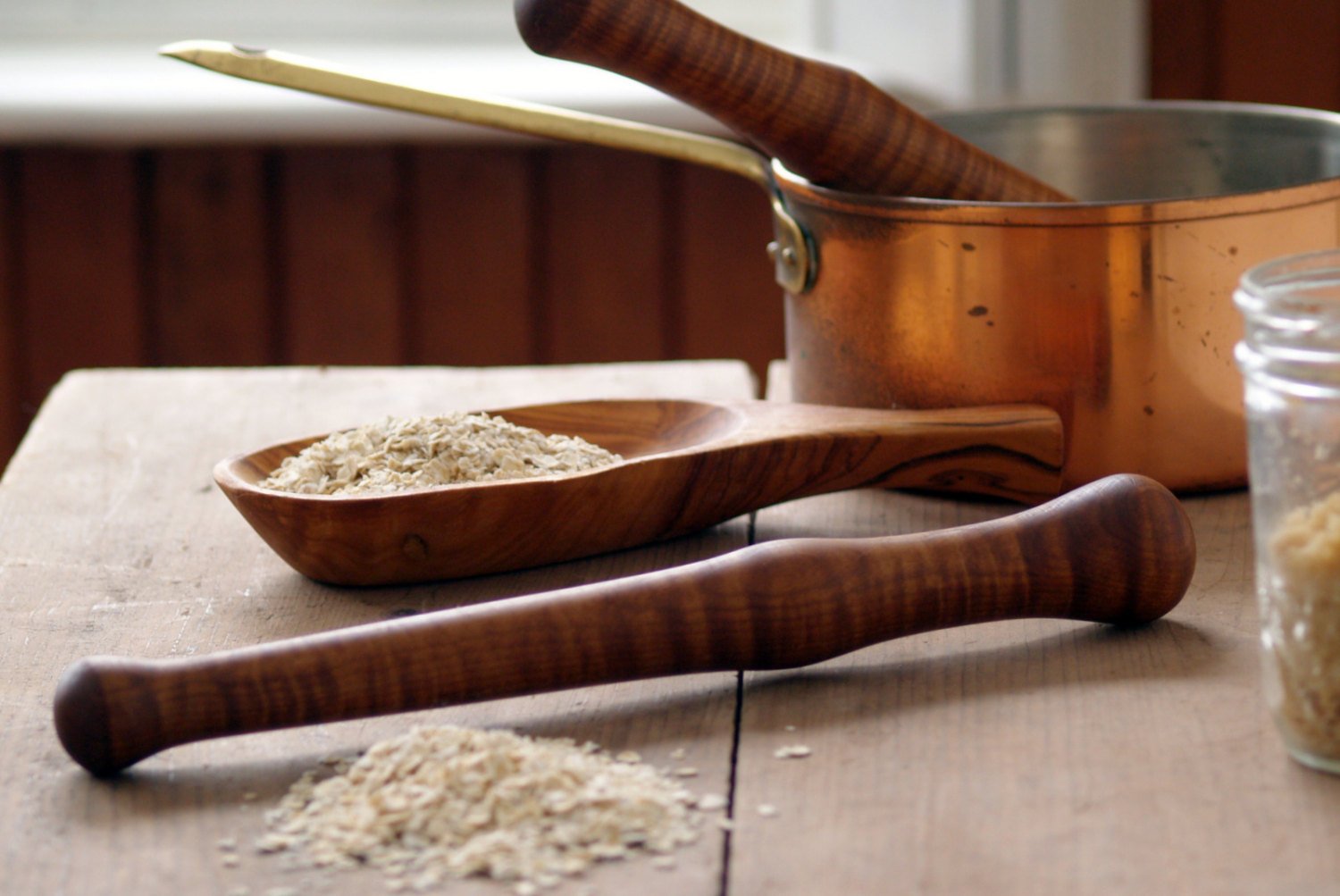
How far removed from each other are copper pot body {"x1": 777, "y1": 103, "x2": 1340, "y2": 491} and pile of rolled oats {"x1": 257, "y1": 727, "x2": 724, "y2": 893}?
0.40 metres

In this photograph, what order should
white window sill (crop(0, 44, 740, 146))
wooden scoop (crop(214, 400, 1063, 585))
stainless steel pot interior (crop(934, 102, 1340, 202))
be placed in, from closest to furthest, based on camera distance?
wooden scoop (crop(214, 400, 1063, 585))
stainless steel pot interior (crop(934, 102, 1340, 202))
white window sill (crop(0, 44, 740, 146))

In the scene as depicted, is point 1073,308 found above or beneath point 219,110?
beneath

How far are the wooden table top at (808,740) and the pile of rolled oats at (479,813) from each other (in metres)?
0.01

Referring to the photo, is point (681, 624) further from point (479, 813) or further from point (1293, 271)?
point (1293, 271)

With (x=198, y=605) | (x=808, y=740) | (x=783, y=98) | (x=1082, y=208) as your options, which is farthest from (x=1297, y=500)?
(x=198, y=605)

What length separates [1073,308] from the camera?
90 centimetres

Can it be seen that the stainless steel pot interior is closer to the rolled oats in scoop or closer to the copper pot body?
the copper pot body

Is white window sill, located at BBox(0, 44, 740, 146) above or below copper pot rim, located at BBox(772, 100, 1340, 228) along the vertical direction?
above

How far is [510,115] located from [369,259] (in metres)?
1.02

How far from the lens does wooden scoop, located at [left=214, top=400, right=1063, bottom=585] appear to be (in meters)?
0.81

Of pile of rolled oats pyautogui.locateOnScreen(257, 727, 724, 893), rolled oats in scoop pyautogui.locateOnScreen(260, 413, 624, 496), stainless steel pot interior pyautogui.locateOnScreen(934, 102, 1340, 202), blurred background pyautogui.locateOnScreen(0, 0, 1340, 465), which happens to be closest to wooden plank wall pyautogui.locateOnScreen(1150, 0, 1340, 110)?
blurred background pyautogui.locateOnScreen(0, 0, 1340, 465)

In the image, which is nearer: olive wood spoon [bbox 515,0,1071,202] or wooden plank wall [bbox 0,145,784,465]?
olive wood spoon [bbox 515,0,1071,202]

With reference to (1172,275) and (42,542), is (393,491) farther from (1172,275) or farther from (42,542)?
(1172,275)

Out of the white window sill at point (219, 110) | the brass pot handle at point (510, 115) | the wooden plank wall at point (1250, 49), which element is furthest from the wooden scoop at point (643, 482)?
the wooden plank wall at point (1250, 49)
